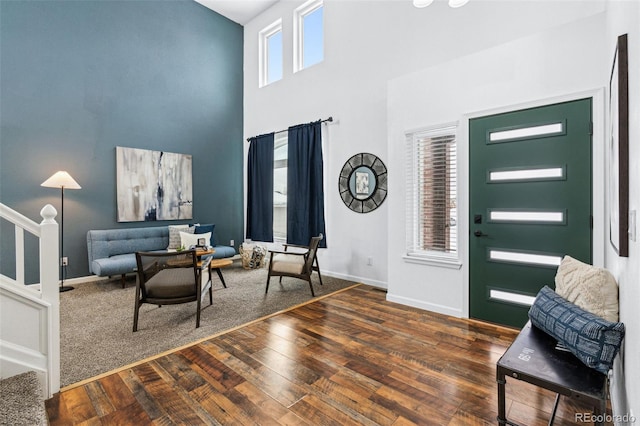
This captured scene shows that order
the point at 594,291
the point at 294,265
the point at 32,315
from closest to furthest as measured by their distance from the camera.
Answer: the point at 594,291, the point at 32,315, the point at 294,265

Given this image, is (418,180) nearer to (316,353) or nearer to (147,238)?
(316,353)

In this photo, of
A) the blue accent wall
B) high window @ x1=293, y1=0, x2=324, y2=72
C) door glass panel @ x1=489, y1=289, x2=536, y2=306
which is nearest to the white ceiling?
the blue accent wall

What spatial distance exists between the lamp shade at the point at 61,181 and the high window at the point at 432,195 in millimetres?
4540

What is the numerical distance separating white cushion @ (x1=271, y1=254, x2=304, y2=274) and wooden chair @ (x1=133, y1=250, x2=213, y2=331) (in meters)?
1.32

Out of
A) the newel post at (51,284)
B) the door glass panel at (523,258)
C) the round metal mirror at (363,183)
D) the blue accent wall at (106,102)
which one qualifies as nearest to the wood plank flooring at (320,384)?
the newel post at (51,284)

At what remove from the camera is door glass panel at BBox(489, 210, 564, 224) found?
2684 mm

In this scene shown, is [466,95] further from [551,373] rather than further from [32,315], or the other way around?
[32,315]

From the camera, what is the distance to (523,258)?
113 inches

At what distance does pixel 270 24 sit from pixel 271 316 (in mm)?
5701

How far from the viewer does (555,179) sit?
268 centimetres

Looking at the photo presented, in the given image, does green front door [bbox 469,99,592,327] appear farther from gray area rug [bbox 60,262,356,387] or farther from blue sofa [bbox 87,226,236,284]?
blue sofa [bbox 87,226,236,284]

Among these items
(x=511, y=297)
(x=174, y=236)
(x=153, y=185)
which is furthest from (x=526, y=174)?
(x=153, y=185)

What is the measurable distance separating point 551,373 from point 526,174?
1.98 metres

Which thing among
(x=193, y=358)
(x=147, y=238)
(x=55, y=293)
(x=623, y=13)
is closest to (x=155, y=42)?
(x=147, y=238)
